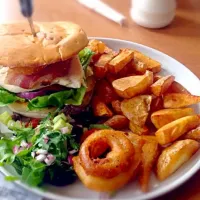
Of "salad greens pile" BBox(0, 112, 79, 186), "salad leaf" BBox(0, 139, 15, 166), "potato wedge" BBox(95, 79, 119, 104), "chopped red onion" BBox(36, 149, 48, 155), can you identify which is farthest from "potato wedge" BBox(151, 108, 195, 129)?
"salad leaf" BBox(0, 139, 15, 166)

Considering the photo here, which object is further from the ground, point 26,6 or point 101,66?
point 26,6

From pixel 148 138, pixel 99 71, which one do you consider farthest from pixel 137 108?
pixel 99 71

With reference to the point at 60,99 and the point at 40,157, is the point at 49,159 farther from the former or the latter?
the point at 60,99

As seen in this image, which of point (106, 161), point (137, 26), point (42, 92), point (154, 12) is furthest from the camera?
point (137, 26)

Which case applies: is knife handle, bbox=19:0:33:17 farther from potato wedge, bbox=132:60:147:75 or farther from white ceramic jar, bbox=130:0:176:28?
white ceramic jar, bbox=130:0:176:28

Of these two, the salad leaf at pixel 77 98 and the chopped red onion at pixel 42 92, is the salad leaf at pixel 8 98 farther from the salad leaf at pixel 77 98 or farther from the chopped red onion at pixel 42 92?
the salad leaf at pixel 77 98

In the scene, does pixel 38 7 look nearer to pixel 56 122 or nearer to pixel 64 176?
pixel 56 122

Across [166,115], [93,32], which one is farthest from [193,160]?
[93,32]
